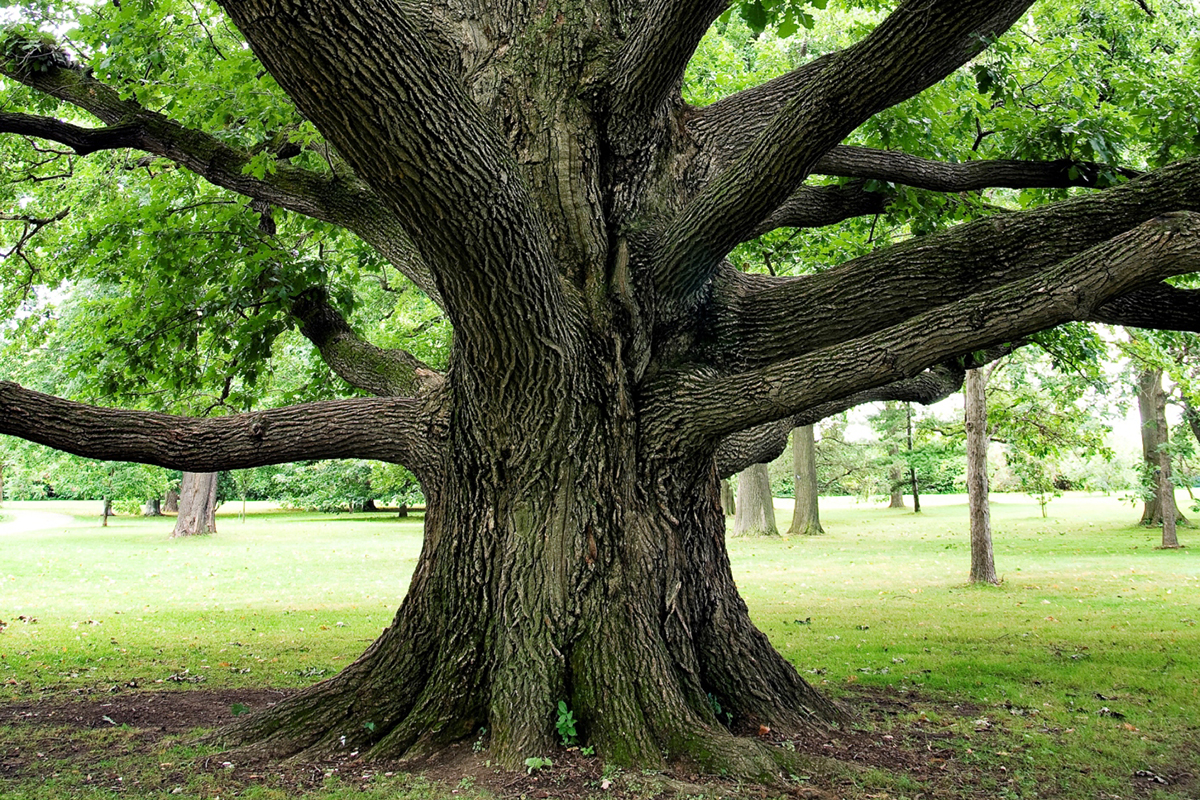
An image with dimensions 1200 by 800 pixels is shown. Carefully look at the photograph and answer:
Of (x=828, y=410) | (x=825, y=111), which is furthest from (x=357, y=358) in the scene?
(x=825, y=111)

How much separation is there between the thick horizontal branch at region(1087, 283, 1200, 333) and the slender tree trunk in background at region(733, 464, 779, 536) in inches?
794

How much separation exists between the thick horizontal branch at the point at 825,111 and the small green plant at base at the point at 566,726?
9.01 feet

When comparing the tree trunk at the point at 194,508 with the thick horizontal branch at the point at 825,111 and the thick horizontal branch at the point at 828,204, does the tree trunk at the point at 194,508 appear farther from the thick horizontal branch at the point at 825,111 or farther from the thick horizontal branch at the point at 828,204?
the thick horizontal branch at the point at 825,111

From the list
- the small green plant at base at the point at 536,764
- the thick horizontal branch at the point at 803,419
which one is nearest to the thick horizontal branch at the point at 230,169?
the thick horizontal branch at the point at 803,419

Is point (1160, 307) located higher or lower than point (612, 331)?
higher

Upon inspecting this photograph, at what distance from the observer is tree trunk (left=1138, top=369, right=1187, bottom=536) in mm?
20781

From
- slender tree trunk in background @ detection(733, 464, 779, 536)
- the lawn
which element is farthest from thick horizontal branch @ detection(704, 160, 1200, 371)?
slender tree trunk in background @ detection(733, 464, 779, 536)

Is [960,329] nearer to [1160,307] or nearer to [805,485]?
[1160,307]

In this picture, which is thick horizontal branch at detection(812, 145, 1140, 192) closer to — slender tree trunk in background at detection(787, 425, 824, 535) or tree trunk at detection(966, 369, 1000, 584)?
tree trunk at detection(966, 369, 1000, 584)

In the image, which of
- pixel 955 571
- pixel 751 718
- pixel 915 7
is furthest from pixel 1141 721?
pixel 955 571

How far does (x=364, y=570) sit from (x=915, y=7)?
54.8 feet

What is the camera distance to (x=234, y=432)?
5.29m

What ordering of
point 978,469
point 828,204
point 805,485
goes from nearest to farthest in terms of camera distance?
point 828,204 → point 978,469 → point 805,485

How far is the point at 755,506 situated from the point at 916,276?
2123 cm
